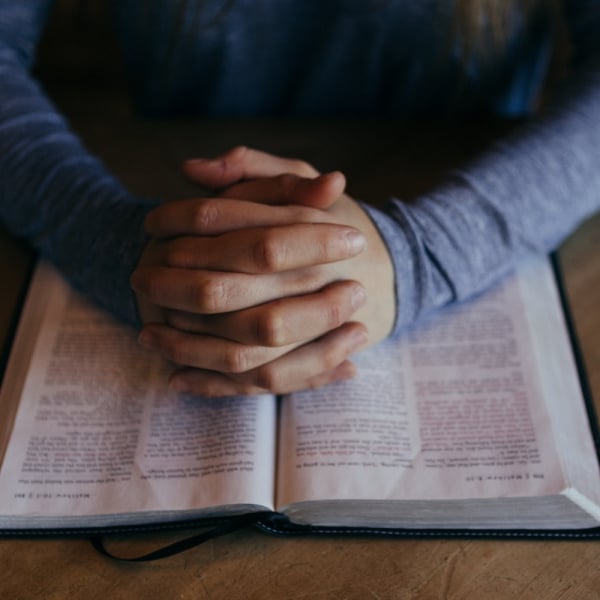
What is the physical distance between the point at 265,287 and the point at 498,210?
24cm

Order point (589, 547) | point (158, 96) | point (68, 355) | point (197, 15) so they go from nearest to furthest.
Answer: point (589, 547)
point (68, 355)
point (197, 15)
point (158, 96)

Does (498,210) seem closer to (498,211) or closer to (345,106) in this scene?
(498,211)

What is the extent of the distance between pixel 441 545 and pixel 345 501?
75mm

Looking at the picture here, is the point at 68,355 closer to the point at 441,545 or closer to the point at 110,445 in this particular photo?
the point at 110,445

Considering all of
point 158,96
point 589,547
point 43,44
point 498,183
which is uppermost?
point 43,44

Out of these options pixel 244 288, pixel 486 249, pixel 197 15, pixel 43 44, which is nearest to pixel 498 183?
pixel 486 249

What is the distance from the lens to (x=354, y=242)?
54cm

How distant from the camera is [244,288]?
1.74 ft

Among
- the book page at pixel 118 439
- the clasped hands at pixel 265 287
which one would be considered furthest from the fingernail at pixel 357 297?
the book page at pixel 118 439

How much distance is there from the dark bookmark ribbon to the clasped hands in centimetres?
10

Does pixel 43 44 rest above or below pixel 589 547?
above

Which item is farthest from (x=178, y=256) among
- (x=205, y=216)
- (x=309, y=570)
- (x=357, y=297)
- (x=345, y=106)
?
(x=345, y=106)

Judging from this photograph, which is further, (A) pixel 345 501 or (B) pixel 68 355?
(B) pixel 68 355

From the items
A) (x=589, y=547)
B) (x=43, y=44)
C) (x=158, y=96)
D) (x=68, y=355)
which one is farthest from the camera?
(x=43, y=44)
